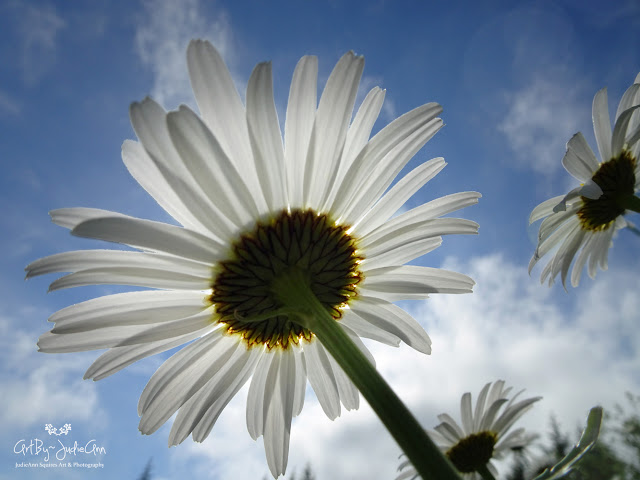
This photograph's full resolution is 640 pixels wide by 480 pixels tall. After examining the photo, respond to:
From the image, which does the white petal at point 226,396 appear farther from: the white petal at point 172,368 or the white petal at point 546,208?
the white petal at point 546,208

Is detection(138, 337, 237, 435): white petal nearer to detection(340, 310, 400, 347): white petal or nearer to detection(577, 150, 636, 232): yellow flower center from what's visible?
detection(340, 310, 400, 347): white petal

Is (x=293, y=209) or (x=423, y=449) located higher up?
(x=293, y=209)

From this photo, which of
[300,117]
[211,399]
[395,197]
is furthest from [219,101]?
[211,399]

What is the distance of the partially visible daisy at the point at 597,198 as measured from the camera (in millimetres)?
3057

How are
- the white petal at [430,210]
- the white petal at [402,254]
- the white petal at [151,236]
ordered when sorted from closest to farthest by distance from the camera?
the white petal at [151,236], the white petal at [430,210], the white petal at [402,254]

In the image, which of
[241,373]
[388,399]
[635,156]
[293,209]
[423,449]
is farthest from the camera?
[635,156]

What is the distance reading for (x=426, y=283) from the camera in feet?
6.60

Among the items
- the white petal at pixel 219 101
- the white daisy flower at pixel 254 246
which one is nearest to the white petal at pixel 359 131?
the white daisy flower at pixel 254 246

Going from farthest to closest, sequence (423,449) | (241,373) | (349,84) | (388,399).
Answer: (241,373)
(349,84)
(388,399)
(423,449)

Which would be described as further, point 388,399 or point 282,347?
point 282,347

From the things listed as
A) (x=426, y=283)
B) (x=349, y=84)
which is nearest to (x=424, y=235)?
(x=426, y=283)

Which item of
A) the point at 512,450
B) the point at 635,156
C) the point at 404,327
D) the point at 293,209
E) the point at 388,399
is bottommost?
the point at 512,450

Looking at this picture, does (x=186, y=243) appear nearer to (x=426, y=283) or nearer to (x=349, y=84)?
(x=349, y=84)

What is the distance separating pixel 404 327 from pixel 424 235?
19.5 inches
